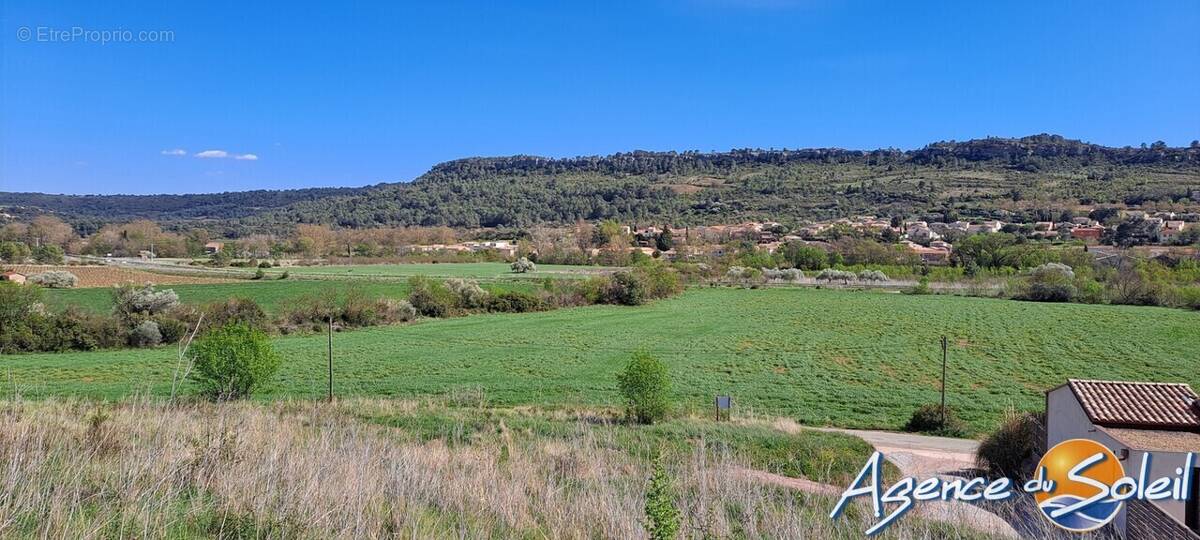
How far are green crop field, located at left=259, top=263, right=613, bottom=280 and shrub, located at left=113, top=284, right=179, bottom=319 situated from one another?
2607 centimetres

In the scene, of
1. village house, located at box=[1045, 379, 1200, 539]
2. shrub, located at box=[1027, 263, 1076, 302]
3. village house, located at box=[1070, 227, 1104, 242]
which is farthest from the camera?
village house, located at box=[1070, 227, 1104, 242]

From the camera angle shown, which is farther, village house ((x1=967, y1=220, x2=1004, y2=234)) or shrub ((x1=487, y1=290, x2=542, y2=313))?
village house ((x1=967, y1=220, x2=1004, y2=234))

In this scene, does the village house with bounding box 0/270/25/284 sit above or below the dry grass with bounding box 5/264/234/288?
above

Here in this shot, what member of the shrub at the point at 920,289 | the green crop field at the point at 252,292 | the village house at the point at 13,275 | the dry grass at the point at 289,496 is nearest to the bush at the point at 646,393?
the dry grass at the point at 289,496

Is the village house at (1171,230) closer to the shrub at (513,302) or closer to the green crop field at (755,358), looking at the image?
the green crop field at (755,358)

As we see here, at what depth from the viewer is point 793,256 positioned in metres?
85.1

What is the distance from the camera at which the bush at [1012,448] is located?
13.5 meters

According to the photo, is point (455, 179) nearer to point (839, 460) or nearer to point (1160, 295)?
point (1160, 295)

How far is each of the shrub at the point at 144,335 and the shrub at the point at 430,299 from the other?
16550 mm

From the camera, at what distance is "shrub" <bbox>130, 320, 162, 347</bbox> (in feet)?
114

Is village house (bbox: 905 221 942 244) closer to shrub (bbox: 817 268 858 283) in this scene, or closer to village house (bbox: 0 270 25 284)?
shrub (bbox: 817 268 858 283)

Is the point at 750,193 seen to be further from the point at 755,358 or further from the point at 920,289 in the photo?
the point at 755,358

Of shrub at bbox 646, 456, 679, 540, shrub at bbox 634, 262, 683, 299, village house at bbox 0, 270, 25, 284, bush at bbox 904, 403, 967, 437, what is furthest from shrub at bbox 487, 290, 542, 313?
shrub at bbox 646, 456, 679, 540

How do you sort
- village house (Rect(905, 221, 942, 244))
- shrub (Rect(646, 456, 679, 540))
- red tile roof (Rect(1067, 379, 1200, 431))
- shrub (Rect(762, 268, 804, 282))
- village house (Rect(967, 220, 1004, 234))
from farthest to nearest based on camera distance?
1. village house (Rect(905, 221, 942, 244))
2. village house (Rect(967, 220, 1004, 234))
3. shrub (Rect(762, 268, 804, 282))
4. red tile roof (Rect(1067, 379, 1200, 431))
5. shrub (Rect(646, 456, 679, 540))
